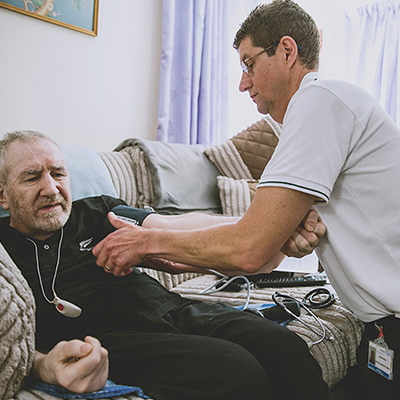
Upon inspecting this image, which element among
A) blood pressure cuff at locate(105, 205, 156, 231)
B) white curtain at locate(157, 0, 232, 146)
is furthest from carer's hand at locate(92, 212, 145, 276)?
white curtain at locate(157, 0, 232, 146)

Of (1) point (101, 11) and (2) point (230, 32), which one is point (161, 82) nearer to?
(1) point (101, 11)

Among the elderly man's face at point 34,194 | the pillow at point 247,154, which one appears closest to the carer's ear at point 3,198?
the elderly man's face at point 34,194

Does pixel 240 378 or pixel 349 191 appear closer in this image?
pixel 240 378

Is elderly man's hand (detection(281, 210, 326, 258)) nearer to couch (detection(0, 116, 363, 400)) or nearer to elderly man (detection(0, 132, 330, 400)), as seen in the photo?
elderly man (detection(0, 132, 330, 400))

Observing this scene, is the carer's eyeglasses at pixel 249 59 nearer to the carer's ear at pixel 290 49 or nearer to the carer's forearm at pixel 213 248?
the carer's ear at pixel 290 49

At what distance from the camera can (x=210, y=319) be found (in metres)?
1.19

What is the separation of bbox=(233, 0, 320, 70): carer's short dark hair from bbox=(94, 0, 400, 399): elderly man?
318 millimetres

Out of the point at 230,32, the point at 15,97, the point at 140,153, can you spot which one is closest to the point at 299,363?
the point at 140,153

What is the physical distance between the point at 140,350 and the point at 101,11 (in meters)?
2.12

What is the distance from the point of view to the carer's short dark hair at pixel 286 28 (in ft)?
4.25

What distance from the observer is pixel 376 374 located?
113 cm

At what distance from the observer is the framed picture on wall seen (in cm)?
211

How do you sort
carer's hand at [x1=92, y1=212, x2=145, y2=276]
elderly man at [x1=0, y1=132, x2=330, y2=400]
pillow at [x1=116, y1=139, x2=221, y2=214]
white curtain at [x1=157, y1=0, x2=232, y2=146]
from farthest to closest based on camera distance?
white curtain at [x1=157, y1=0, x2=232, y2=146] < pillow at [x1=116, y1=139, x2=221, y2=214] < carer's hand at [x1=92, y1=212, x2=145, y2=276] < elderly man at [x1=0, y1=132, x2=330, y2=400]

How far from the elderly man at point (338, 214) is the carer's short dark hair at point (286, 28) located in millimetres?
318
